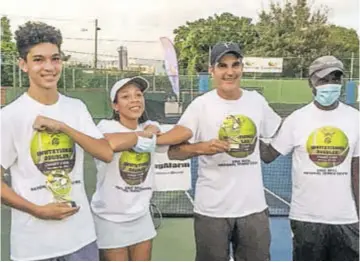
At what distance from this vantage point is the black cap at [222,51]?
2605mm

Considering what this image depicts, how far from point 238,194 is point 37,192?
91 centimetres

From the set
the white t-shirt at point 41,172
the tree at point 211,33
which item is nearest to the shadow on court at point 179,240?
the white t-shirt at point 41,172

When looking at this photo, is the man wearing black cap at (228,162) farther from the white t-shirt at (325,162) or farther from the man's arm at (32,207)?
the man's arm at (32,207)

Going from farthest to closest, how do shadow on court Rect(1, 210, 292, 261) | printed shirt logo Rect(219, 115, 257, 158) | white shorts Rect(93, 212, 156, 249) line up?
shadow on court Rect(1, 210, 292, 261) < printed shirt logo Rect(219, 115, 257, 158) < white shorts Rect(93, 212, 156, 249)

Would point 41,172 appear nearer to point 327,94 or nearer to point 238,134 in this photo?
point 238,134

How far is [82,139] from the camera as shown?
2170 mm

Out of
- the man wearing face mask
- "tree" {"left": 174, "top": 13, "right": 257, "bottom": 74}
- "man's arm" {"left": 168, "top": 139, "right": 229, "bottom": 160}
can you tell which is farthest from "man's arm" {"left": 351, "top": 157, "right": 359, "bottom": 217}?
"tree" {"left": 174, "top": 13, "right": 257, "bottom": 74}

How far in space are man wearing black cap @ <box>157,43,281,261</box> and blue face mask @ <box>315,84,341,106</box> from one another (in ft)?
0.91

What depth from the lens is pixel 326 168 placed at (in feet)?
8.53

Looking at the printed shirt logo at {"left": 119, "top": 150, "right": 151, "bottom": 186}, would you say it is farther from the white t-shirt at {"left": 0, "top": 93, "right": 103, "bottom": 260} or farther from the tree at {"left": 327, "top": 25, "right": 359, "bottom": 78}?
the tree at {"left": 327, "top": 25, "right": 359, "bottom": 78}

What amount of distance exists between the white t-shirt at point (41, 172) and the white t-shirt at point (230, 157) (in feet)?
2.02

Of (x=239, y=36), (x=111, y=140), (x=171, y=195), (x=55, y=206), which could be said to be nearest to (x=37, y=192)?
(x=55, y=206)

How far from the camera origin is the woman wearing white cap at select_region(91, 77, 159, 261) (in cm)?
245

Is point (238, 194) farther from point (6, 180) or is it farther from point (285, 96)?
point (285, 96)
